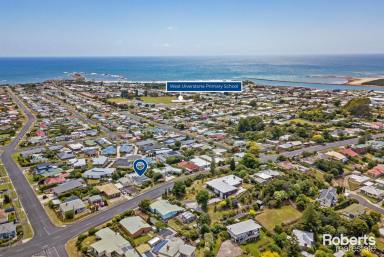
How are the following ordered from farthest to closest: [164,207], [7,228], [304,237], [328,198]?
[328,198]
[164,207]
[7,228]
[304,237]

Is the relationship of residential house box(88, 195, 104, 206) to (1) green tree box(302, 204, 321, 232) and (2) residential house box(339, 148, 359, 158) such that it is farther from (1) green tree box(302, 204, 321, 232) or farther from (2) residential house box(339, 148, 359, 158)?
(2) residential house box(339, 148, 359, 158)

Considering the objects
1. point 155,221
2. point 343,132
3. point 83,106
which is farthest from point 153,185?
point 83,106

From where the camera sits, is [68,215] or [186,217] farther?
[68,215]

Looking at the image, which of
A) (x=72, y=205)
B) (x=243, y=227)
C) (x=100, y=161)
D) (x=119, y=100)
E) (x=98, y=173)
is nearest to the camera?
(x=243, y=227)

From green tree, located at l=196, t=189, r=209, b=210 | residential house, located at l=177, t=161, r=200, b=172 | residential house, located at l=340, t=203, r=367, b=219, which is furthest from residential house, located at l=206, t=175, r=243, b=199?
residential house, located at l=340, t=203, r=367, b=219

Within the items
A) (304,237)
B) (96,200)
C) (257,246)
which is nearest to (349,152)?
(304,237)

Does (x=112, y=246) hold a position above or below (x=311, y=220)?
below

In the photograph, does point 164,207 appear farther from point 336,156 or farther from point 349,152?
point 349,152

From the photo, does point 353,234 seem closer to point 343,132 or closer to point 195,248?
point 195,248
